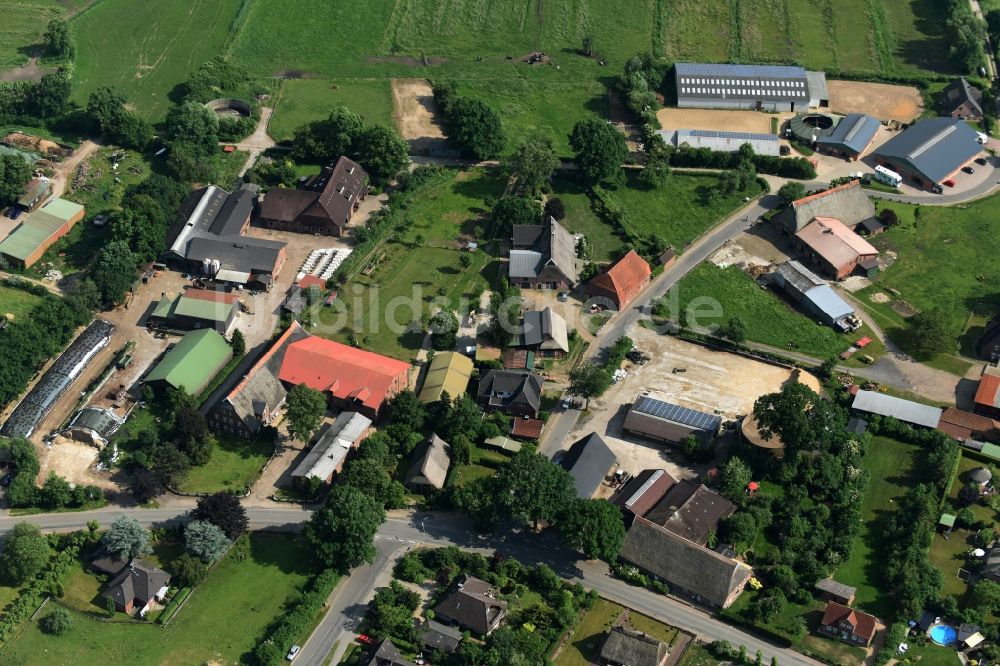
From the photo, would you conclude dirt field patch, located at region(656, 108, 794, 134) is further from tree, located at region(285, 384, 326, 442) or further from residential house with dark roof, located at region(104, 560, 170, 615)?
residential house with dark roof, located at region(104, 560, 170, 615)

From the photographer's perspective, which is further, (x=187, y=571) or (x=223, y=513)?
(x=223, y=513)

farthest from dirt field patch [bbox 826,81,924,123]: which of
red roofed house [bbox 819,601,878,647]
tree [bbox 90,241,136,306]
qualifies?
tree [bbox 90,241,136,306]

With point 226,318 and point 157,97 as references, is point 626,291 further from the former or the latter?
point 157,97

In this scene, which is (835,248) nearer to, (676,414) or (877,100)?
(676,414)

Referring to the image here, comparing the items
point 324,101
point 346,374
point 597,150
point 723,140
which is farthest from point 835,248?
point 324,101

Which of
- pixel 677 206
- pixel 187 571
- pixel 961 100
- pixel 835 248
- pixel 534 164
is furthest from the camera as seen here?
pixel 961 100
